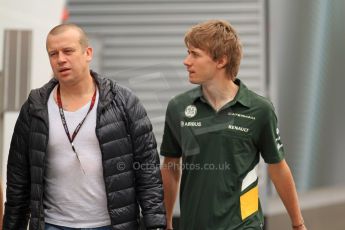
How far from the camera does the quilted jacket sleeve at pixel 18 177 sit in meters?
3.52

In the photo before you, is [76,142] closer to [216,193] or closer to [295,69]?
[216,193]

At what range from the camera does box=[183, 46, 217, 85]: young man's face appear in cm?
357

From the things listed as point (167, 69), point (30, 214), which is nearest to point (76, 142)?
point (30, 214)

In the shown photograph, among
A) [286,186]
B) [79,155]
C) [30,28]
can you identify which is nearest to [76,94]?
[79,155]

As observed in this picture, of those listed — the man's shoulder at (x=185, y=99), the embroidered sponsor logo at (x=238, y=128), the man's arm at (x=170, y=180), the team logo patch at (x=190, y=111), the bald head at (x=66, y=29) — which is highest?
the bald head at (x=66, y=29)

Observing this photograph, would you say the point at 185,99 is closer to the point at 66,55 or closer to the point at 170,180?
the point at 170,180

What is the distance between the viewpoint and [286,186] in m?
3.71

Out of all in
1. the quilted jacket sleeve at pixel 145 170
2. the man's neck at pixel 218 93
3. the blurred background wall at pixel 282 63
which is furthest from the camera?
the blurred background wall at pixel 282 63

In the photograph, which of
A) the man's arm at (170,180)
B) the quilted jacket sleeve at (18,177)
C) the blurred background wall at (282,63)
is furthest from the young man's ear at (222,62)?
the blurred background wall at (282,63)

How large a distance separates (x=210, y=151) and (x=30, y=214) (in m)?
0.98

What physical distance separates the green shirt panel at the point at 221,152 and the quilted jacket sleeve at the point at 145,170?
0.16m

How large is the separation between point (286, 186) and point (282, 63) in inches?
108

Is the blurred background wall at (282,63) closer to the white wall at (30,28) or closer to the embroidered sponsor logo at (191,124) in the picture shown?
the white wall at (30,28)

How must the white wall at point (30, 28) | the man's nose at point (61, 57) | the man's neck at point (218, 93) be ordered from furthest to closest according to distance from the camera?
1. the white wall at point (30, 28)
2. the man's neck at point (218, 93)
3. the man's nose at point (61, 57)
